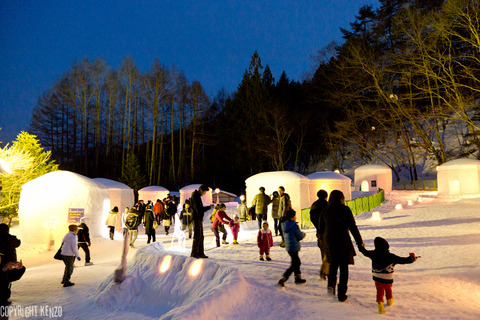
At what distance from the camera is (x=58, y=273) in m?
9.37

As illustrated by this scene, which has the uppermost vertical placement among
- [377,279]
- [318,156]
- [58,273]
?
[318,156]

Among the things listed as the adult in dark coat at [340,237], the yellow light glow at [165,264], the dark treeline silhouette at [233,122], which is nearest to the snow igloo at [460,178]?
the dark treeline silhouette at [233,122]

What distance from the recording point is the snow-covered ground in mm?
4602

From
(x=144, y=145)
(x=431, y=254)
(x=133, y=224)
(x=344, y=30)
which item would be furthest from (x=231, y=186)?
(x=431, y=254)

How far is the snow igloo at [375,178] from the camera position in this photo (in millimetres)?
32719

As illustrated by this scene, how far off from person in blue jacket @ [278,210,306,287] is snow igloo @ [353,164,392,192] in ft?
96.5

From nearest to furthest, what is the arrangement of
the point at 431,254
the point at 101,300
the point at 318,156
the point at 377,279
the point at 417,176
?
the point at 377,279 → the point at 101,300 → the point at 431,254 → the point at 417,176 → the point at 318,156

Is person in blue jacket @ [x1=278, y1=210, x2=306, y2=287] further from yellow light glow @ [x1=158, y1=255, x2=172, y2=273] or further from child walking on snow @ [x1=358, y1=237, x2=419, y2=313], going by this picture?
yellow light glow @ [x1=158, y1=255, x2=172, y2=273]

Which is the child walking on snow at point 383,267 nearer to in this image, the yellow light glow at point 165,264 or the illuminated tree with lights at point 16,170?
the yellow light glow at point 165,264

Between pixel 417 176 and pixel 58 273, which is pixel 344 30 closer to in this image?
pixel 417 176

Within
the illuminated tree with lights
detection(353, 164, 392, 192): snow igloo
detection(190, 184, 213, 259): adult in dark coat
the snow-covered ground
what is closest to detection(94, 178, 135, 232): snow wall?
the illuminated tree with lights

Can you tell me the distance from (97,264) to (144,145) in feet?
120

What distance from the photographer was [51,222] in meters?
13.8

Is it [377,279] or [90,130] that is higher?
[90,130]
